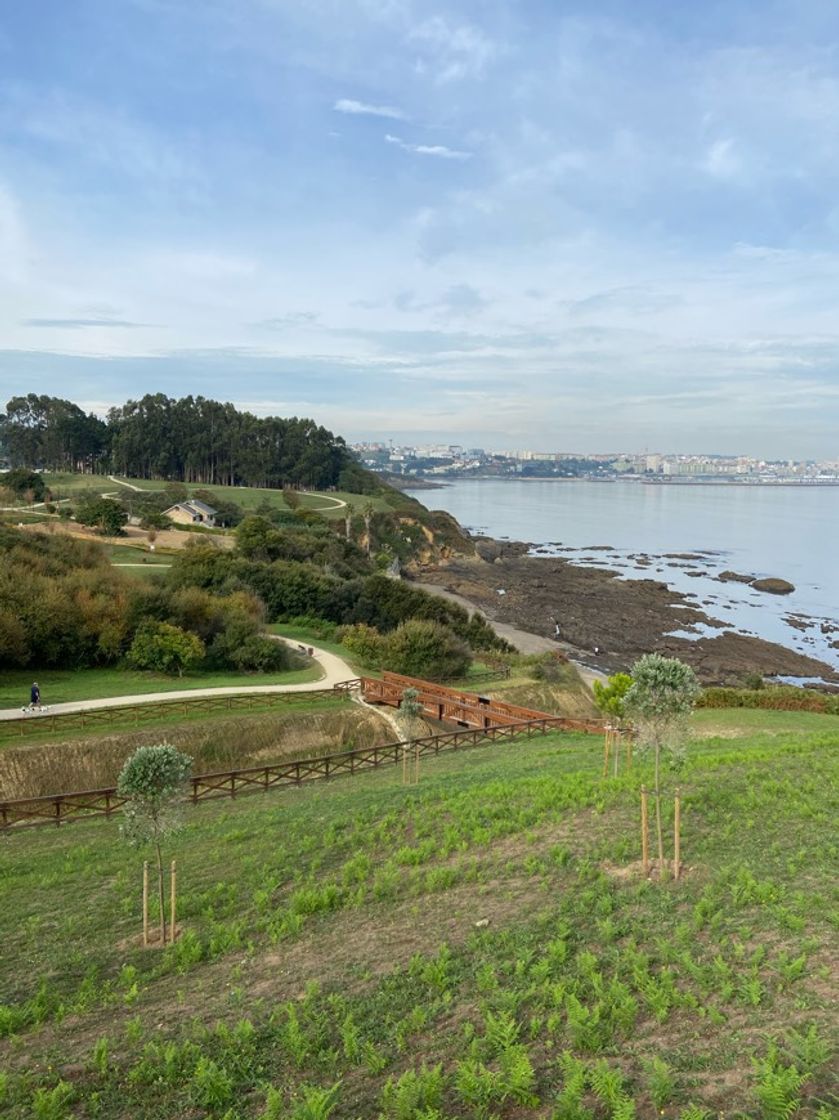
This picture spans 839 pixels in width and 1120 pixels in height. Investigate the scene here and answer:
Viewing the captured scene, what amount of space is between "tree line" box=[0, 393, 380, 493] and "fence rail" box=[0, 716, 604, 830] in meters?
79.6

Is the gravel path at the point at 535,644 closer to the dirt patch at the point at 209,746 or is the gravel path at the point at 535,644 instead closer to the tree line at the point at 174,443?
the dirt patch at the point at 209,746

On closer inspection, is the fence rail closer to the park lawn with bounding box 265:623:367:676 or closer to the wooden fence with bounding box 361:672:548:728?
the wooden fence with bounding box 361:672:548:728

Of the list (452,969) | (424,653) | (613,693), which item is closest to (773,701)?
(613,693)

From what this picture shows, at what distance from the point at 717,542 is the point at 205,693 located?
9071 cm

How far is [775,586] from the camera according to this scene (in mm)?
66125

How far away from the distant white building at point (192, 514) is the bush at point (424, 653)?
114 ft

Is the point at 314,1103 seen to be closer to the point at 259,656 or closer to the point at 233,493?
the point at 259,656

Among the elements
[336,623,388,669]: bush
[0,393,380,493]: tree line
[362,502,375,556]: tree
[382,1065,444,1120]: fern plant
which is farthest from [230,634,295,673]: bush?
[0,393,380,493]: tree line

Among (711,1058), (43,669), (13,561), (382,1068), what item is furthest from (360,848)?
(13,561)

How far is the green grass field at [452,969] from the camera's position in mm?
5371

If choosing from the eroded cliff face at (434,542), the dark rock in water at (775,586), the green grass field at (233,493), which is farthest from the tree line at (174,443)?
the dark rock in water at (775,586)

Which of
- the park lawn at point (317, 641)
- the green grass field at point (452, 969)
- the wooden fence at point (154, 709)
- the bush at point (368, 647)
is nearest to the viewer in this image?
the green grass field at point (452, 969)

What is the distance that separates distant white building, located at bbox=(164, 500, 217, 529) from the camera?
2466 inches

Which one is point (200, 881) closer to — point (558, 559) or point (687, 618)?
point (687, 618)
